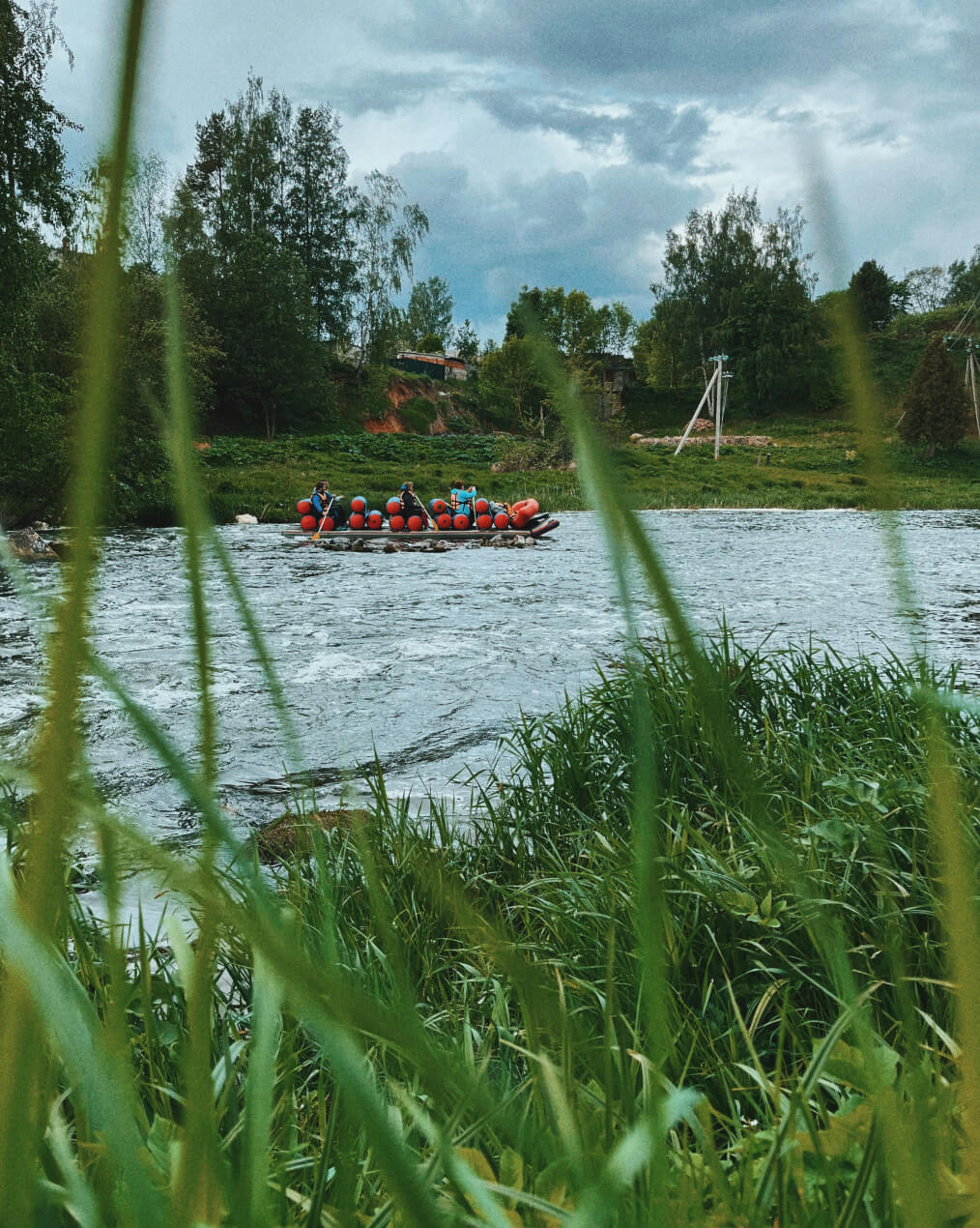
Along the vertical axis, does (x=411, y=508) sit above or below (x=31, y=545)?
above

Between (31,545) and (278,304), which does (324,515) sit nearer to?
(31,545)

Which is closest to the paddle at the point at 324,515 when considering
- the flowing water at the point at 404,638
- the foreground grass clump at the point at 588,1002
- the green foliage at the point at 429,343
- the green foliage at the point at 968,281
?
the flowing water at the point at 404,638

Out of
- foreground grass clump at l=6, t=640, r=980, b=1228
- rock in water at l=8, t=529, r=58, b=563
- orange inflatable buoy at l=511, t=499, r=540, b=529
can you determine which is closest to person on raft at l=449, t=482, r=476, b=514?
orange inflatable buoy at l=511, t=499, r=540, b=529

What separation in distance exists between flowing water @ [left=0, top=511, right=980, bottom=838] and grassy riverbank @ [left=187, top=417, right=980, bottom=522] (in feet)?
17.7

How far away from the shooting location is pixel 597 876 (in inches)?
70.0

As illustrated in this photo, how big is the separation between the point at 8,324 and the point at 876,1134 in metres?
11.9

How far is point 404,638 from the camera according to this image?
628cm

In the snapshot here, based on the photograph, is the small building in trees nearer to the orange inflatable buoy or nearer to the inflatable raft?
the inflatable raft

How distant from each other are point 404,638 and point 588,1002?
486 cm

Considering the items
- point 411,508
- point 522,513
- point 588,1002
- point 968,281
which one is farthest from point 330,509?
point 968,281

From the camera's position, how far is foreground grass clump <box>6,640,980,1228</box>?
19 cm

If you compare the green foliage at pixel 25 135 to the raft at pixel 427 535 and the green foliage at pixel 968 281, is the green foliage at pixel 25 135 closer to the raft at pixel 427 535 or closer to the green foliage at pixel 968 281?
the raft at pixel 427 535

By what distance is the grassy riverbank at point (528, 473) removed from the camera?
1920 centimetres

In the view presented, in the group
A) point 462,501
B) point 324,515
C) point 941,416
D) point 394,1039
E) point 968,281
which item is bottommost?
point 324,515
